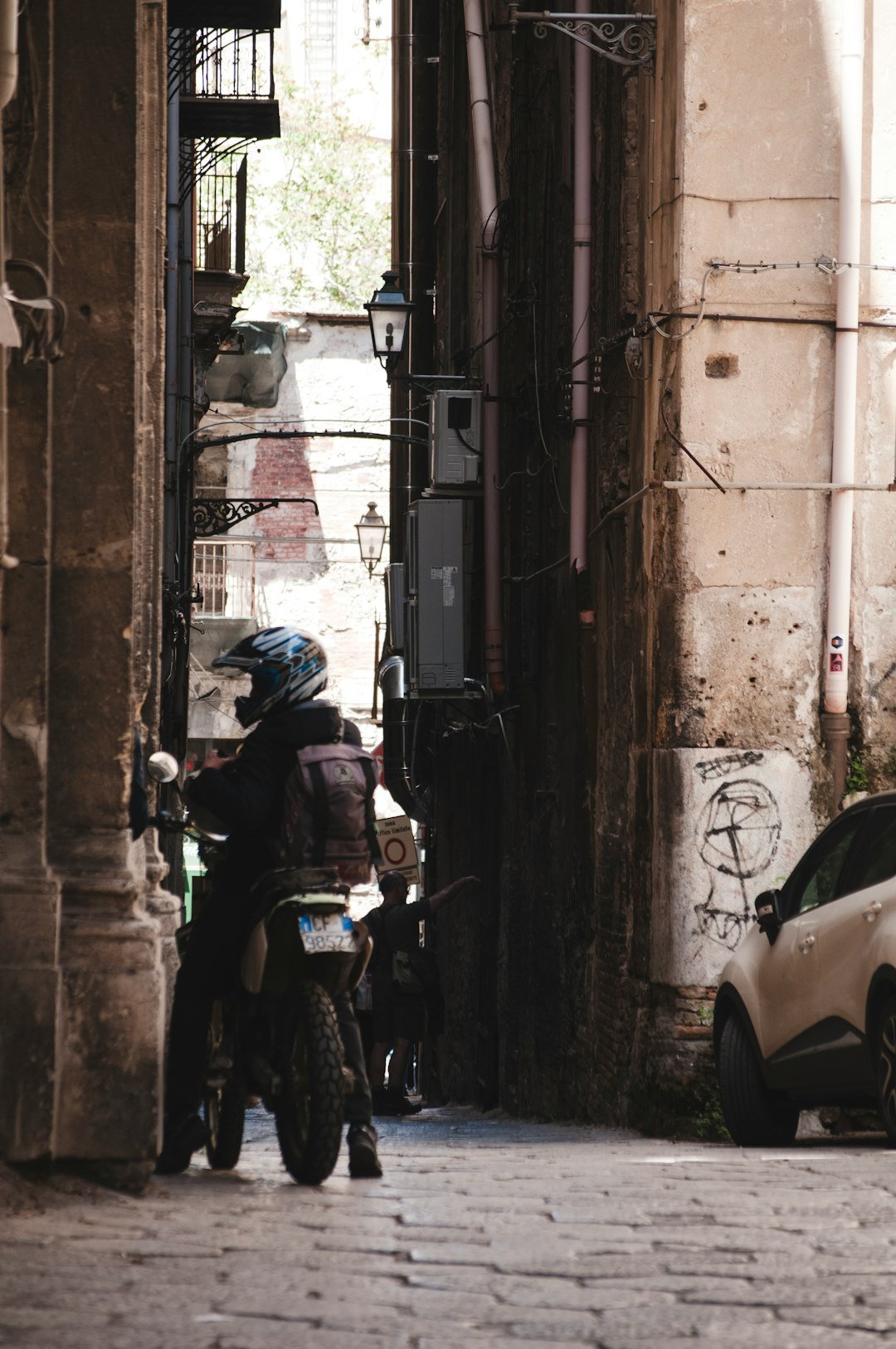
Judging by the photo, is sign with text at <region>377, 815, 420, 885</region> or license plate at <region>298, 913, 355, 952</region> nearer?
license plate at <region>298, 913, 355, 952</region>

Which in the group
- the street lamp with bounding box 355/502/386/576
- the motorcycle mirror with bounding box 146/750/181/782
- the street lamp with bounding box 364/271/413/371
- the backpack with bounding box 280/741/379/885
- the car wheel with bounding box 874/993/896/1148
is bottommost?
the car wheel with bounding box 874/993/896/1148

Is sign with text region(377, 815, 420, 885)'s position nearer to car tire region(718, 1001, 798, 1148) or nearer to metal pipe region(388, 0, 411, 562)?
metal pipe region(388, 0, 411, 562)

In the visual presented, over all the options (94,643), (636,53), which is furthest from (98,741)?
(636,53)

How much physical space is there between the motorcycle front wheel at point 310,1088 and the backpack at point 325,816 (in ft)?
1.29

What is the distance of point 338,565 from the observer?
1462 inches

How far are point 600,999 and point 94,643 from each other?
7129mm

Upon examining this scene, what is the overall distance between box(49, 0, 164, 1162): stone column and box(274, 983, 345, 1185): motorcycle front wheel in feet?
1.44

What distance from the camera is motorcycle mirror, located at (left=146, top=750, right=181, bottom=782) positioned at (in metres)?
5.51

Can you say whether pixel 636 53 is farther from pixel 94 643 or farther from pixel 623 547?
pixel 94 643

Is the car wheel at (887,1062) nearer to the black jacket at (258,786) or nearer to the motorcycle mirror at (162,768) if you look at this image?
the black jacket at (258,786)

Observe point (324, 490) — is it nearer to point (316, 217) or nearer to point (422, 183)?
point (316, 217)

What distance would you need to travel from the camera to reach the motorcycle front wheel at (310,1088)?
559 centimetres

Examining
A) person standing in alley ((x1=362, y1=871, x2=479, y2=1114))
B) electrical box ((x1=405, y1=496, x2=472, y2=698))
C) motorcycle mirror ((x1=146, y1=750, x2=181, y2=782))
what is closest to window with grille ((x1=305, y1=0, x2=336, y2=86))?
electrical box ((x1=405, y1=496, x2=472, y2=698))

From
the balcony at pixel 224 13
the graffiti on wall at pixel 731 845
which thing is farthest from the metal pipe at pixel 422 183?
the graffiti on wall at pixel 731 845
